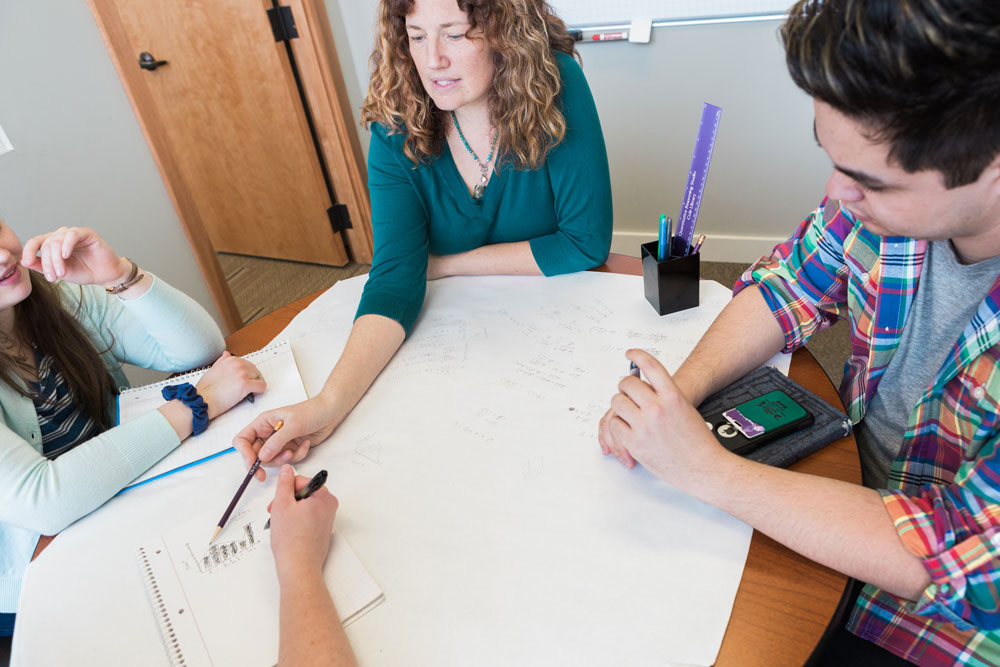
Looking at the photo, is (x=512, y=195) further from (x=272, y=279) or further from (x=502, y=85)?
(x=272, y=279)

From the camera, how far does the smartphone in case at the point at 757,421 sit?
0.82 m

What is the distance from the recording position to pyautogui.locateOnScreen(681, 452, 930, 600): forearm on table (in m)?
0.65

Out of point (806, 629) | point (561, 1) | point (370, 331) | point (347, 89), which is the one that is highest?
point (561, 1)

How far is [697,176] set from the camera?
1.05 metres

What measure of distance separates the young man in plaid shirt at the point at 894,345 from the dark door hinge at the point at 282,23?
2.23 m

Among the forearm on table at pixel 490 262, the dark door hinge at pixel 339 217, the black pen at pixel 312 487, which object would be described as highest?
the forearm on table at pixel 490 262

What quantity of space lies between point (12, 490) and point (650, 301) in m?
1.02

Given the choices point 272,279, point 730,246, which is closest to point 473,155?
point 730,246

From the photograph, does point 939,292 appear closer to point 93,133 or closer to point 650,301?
point 650,301

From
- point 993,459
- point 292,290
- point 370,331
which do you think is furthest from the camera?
point 292,290

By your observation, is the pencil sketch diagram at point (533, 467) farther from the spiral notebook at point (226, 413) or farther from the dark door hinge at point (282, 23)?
the dark door hinge at point (282, 23)

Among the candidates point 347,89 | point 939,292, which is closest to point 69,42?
point 347,89

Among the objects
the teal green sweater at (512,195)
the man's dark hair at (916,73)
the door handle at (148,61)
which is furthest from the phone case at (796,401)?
the door handle at (148,61)

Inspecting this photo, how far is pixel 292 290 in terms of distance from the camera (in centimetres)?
297
